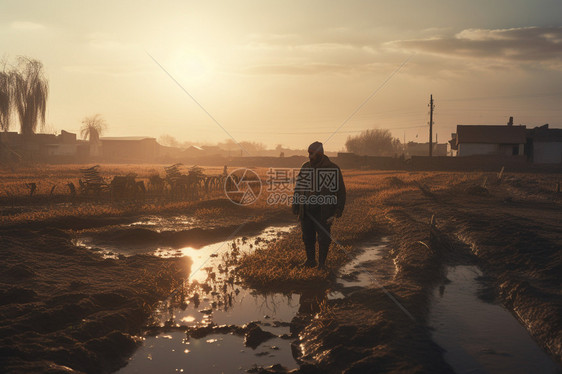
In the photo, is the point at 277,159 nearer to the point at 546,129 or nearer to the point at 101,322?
the point at 546,129

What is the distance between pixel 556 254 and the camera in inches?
311

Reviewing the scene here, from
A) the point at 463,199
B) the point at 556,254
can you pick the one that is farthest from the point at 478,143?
the point at 556,254

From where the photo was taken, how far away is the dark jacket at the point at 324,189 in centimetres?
730

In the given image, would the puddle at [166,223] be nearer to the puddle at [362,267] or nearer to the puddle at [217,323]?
the puddle at [217,323]

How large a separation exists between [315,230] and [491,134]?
4963 cm

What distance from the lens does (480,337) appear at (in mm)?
5000

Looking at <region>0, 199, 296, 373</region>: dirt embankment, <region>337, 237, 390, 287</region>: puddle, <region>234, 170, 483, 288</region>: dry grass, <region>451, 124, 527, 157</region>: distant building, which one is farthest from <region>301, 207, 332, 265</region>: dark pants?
<region>451, 124, 527, 157</region>: distant building

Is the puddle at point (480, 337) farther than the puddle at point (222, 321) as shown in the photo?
No

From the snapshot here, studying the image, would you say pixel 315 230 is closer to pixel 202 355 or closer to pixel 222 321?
pixel 222 321

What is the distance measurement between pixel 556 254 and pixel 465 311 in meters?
3.17

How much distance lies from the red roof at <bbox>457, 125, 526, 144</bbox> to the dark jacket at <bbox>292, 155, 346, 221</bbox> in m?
47.5

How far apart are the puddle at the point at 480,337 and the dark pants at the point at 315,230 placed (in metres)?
1.88

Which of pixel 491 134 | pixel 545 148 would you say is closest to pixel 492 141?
pixel 491 134

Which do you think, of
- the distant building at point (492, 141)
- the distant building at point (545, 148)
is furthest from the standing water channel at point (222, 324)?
the distant building at point (545, 148)
